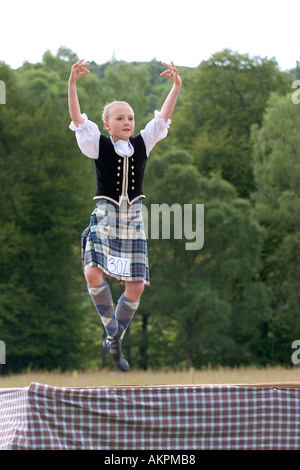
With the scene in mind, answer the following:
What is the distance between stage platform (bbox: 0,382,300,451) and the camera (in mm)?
4277

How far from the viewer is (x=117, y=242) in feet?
18.8

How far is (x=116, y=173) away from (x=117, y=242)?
476 millimetres

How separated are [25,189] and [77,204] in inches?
84.0

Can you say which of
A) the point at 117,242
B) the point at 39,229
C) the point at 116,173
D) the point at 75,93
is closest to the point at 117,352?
the point at 117,242

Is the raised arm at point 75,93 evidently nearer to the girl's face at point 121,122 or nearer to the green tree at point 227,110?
the girl's face at point 121,122

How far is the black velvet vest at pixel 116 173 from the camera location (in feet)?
18.6

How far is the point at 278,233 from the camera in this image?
34469 mm

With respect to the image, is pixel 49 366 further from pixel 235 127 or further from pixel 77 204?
pixel 235 127

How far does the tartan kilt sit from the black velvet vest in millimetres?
63

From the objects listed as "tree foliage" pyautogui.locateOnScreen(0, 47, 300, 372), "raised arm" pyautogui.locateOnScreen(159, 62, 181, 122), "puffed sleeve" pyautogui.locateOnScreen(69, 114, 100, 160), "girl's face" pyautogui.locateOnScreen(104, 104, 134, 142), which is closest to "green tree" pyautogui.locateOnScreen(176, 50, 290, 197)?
"tree foliage" pyautogui.locateOnScreen(0, 47, 300, 372)

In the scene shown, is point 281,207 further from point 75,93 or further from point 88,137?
point 75,93

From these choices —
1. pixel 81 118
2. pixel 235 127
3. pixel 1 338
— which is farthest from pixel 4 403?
pixel 235 127

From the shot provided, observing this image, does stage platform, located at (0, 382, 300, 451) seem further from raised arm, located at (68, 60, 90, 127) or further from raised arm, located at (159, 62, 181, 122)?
raised arm, located at (159, 62, 181, 122)

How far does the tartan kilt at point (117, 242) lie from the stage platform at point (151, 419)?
4.67ft
